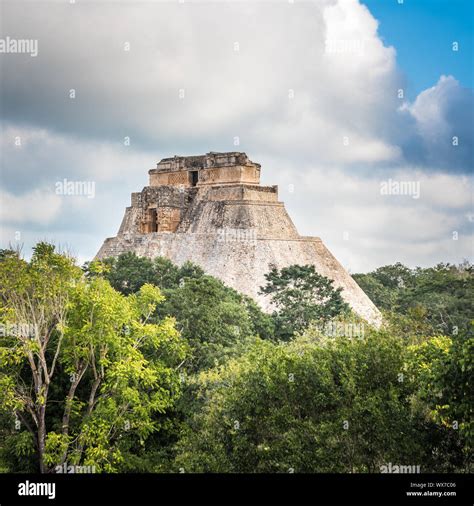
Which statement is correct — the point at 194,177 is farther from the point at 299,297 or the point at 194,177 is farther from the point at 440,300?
the point at 440,300

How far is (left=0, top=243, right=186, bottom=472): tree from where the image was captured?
25.1 m

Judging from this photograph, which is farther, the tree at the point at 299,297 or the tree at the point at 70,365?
the tree at the point at 299,297

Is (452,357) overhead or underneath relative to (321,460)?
overhead

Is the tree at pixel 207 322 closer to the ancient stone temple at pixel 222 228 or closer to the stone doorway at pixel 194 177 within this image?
the ancient stone temple at pixel 222 228

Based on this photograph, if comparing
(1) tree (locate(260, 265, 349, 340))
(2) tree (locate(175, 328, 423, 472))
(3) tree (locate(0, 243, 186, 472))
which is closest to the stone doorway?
(1) tree (locate(260, 265, 349, 340))

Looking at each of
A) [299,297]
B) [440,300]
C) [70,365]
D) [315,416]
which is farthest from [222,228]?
[315,416]

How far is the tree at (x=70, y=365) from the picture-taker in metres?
25.1

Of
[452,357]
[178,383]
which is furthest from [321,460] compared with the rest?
[178,383]

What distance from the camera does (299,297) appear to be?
47.4 meters

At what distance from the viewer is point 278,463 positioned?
22.4 meters

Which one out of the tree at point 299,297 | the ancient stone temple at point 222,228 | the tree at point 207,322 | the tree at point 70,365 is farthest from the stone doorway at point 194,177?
the tree at point 70,365

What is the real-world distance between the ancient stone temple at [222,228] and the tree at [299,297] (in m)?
1.30
